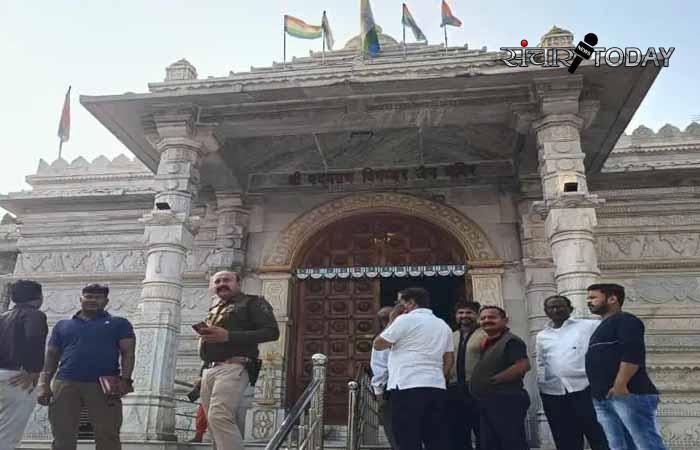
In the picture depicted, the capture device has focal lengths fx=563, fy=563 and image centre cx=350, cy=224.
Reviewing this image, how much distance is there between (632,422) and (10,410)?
4562mm

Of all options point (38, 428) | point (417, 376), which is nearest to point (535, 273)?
point (417, 376)

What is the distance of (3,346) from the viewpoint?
14.3ft

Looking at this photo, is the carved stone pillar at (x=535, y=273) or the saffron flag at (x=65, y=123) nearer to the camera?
the carved stone pillar at (x=535, y=273)

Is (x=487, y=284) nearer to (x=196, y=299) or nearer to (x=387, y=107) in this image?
(x=387, y=107)

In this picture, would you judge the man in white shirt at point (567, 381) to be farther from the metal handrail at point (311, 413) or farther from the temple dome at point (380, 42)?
the temple dome at point (380, 42)

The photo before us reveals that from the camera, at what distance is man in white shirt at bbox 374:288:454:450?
156 inches

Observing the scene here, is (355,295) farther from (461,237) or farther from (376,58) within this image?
(376,58)

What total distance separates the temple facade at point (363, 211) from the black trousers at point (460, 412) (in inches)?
71.1

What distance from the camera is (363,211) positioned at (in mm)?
9602

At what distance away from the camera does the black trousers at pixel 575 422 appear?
4559 millimetres

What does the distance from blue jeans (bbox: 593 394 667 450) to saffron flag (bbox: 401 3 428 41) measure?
8921 mm

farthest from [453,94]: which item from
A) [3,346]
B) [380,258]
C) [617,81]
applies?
[3,346]

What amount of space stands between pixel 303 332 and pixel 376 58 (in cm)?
509

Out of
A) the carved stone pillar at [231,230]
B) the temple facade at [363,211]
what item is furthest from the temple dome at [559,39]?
the carved stone pillar at [231,230]
